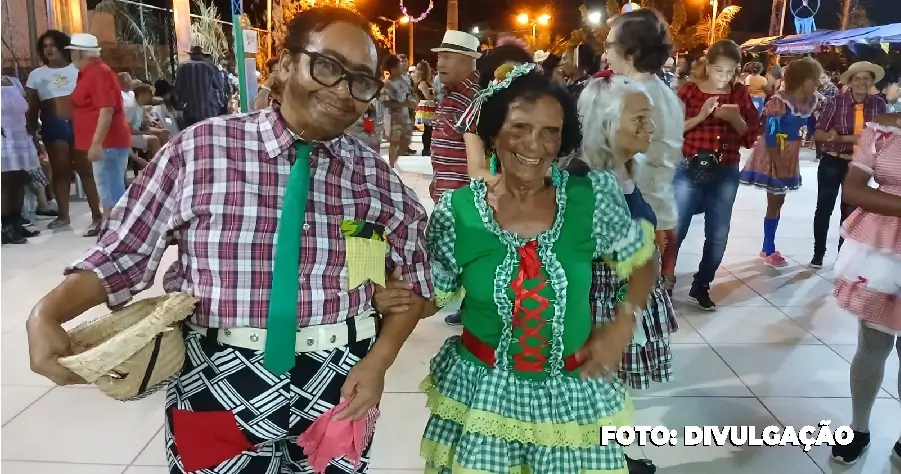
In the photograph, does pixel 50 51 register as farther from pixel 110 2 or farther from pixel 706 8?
pixel 706 8

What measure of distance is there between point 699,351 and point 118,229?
10.4 feet

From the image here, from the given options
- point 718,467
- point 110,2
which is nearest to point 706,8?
point 110,2

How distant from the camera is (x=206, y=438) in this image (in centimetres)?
139

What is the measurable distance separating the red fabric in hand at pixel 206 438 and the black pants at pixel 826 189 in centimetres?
479

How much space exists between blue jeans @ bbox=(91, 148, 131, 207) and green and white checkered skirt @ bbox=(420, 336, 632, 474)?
501 centimetres

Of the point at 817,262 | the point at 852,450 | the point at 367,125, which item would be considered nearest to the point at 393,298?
the point at 852,450

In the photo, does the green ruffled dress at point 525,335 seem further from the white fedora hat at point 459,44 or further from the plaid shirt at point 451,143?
the white fedora hat at point 459,44

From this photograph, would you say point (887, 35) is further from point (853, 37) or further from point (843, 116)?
point (843, 116)

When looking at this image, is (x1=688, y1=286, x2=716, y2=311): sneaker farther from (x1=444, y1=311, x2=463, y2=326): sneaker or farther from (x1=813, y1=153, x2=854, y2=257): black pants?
(x1=444, y1=311, x2=463, y2=326): sneaker

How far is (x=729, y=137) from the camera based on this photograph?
4277 millimetres

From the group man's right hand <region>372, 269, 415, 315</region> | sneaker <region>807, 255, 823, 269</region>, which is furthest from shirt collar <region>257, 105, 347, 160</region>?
sneaker <region>807, 255, 823, 269</region>

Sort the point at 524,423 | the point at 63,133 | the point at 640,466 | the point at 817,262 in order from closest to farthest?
1. the point at 524,423
2. the point at 640,466
3. the point at 817,262
4. the point at 63,133

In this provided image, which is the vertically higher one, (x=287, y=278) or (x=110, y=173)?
(x=287, y=278)

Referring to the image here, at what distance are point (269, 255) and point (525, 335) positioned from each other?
0.68 meters
